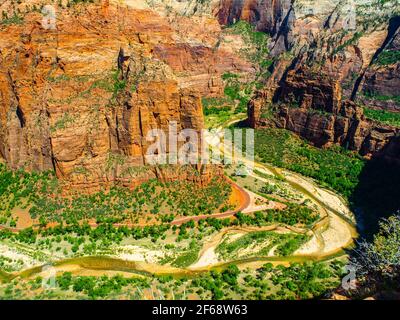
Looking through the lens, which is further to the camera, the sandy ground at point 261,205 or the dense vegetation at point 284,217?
the sandy ground at point 261,205

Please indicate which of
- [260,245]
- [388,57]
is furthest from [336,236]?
[388,57]

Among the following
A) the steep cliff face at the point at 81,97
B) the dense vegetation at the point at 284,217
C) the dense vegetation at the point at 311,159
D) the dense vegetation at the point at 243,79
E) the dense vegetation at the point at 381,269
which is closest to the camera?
the dense vegetation at the point at 381,269

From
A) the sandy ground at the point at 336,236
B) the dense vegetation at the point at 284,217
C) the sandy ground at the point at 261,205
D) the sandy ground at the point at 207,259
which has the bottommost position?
the sandy ground at the point at 336,236

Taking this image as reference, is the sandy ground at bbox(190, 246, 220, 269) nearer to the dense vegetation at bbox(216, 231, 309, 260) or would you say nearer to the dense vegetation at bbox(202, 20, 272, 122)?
the dense vegetation at bbox(216, 231, 309, 260)

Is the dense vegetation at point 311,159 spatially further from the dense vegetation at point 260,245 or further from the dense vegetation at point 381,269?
the dense vegetation at point 381,269

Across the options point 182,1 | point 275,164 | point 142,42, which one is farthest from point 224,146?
point 182,1

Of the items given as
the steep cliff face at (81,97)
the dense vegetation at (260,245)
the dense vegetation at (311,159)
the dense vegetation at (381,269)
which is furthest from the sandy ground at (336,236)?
the steep cliff face at (81,97)

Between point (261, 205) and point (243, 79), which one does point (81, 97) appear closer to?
point (261, 205)

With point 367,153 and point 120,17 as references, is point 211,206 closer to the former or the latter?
point 120,17

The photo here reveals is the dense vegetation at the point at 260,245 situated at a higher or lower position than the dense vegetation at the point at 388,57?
lower
